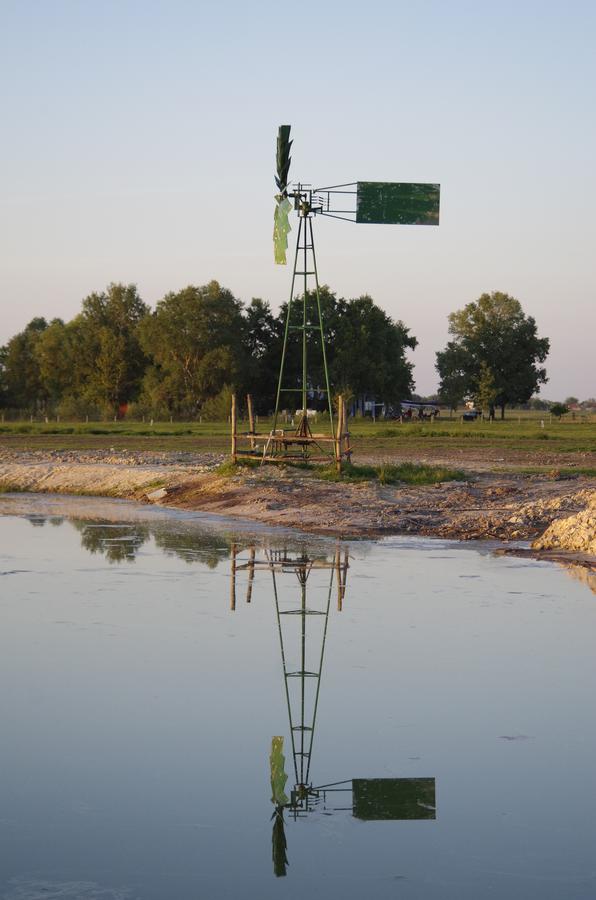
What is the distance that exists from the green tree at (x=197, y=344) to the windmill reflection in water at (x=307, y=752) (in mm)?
93529

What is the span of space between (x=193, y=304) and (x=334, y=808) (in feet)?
352

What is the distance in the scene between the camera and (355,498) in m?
26.1

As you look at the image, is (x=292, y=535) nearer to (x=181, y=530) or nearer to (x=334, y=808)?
(x=181, y=530)

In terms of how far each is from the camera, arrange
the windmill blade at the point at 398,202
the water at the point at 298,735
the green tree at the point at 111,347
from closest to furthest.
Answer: the water at the point at 298,735, the windmill blade at the point at 398,202, the green tree at the point at 111,347

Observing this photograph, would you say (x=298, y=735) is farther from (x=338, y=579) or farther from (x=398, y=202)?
(x=398, y=202)

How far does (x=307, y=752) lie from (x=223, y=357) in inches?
3965

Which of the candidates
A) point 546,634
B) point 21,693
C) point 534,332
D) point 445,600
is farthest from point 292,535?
point 534,332

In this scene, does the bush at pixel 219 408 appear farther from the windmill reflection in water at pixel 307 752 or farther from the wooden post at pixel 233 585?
the windmill reflection in water at pixel 307 752

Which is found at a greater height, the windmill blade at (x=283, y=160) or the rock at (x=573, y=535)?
the windmill blade at (x=283, y=160)

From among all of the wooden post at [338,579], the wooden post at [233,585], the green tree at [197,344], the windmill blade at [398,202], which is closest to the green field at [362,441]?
the windmill blade at [398,202]

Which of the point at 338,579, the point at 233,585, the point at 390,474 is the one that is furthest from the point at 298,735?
the point at 390,474

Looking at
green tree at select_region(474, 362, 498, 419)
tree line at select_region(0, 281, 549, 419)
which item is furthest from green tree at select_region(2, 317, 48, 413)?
green tree at select_region(474, 362, 498, 419)

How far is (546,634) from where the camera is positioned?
503 inches

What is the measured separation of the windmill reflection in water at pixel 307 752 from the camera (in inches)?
288
